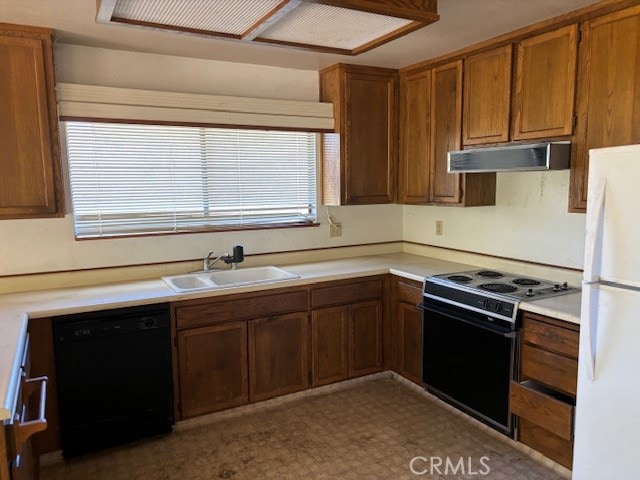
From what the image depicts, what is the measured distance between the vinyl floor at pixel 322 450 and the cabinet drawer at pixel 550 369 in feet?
1.62

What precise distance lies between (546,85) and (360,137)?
4.49 feet

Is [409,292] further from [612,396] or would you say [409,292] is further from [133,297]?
[133,297]

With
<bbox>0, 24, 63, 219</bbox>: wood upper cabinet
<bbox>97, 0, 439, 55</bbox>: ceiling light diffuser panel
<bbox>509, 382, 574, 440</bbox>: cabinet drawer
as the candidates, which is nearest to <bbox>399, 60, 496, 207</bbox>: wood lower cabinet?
<bbox>97, 0, 439, 55</bbox>: ceiling light diffuser panel

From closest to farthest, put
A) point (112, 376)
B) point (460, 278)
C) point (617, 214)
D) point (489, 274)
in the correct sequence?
point (617, 214)
point (112, 376)
point (460, 278)
point (489, 274)

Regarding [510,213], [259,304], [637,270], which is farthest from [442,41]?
[259,304]

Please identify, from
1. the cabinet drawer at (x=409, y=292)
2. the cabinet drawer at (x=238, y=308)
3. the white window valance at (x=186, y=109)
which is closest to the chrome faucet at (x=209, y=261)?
the cabinet drawer at (x=238, y=308)

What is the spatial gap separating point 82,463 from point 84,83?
2.22 metres

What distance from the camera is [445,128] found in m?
3.31

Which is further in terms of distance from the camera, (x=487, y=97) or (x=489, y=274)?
(x=489, y=274)

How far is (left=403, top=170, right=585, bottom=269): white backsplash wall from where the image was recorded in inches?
113

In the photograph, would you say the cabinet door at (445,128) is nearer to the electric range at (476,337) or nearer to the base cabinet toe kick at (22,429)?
the electric range at (476,337)

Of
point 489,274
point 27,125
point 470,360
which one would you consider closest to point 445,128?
point 489,274

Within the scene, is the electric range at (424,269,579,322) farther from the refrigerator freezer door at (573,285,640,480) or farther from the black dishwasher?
the black dishwasher

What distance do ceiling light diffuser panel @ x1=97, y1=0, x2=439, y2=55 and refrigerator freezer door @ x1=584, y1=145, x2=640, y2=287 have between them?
95cm
